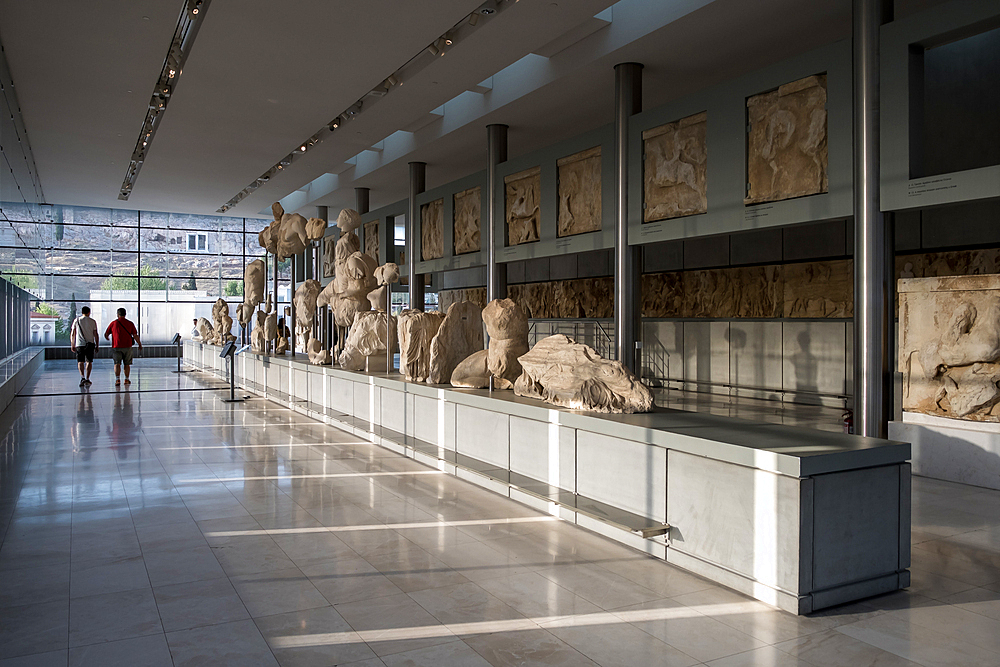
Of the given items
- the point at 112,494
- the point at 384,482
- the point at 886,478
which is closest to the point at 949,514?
the point at 886,478

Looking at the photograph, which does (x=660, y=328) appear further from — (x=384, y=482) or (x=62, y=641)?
(x=62, y=641)

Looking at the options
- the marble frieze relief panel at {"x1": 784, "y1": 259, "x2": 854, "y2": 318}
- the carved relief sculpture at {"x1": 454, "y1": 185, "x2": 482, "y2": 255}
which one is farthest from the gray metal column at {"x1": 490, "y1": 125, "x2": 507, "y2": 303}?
the marble frieze relief panel at {"x1": 784, "y1": 259, "x2": 854, "y2": 318}

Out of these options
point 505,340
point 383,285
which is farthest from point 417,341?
point 383,285

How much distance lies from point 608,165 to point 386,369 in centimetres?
523

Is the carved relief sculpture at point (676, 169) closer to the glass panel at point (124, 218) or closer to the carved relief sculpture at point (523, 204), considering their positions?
the carved relief sculpture at point (523, 204)

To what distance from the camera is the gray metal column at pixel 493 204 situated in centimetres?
1427

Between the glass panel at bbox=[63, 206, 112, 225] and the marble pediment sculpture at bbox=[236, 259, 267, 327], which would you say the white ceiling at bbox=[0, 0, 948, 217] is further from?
the glass panel at bbox=[63, 206, 112, 225]

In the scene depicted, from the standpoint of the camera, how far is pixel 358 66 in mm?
11641

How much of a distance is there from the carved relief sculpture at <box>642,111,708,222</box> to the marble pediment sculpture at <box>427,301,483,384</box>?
322 centimetres

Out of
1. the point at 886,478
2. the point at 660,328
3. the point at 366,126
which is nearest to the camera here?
the point at 886,478

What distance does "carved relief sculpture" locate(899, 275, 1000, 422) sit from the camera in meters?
7.80

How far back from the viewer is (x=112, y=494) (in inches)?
281

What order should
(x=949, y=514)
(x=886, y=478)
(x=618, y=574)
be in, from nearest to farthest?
1. (x=886, y=478)
2. (x=618, y=574)
3. (x=949, y=514)

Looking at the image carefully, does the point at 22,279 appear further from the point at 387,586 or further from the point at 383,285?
the point at 387,586
